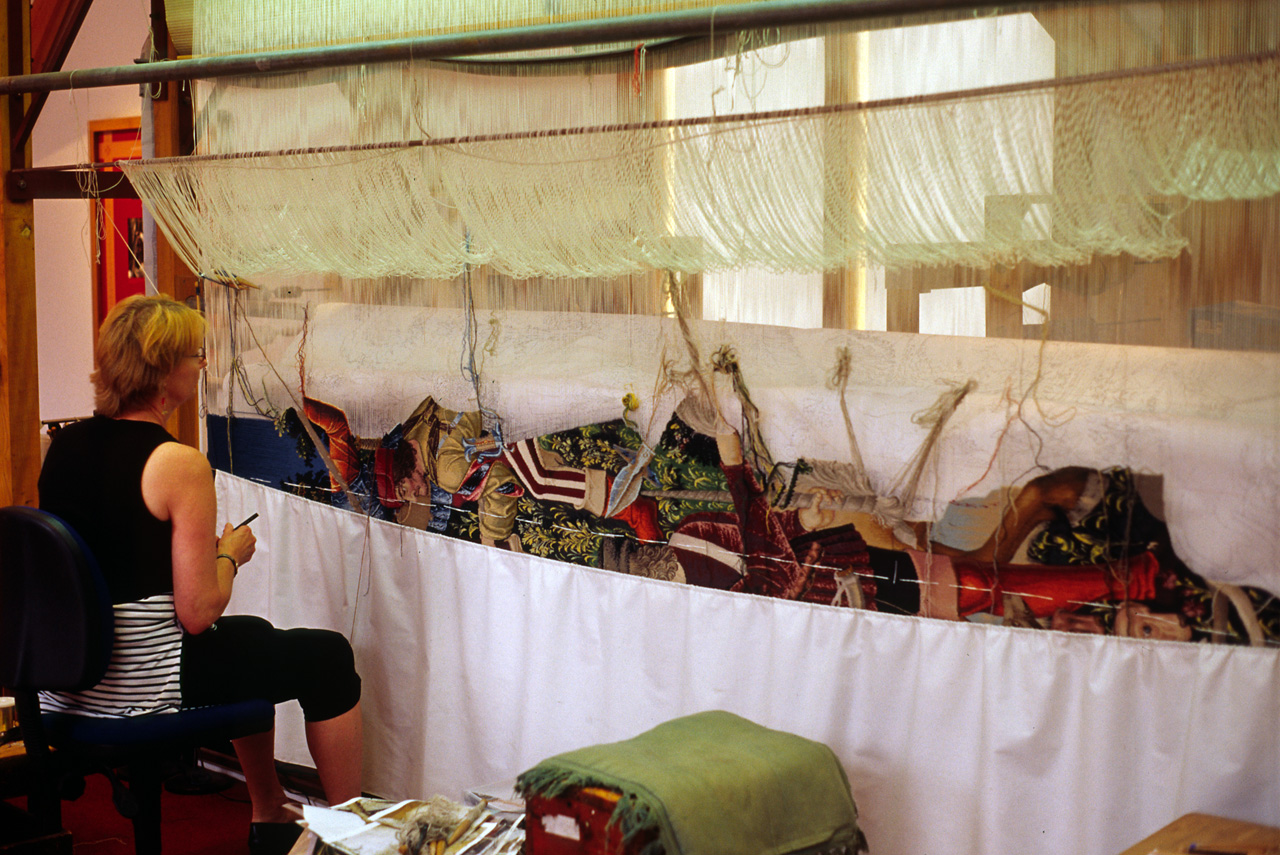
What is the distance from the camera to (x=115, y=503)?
1.98 m

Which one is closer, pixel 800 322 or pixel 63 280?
pixel 800 322

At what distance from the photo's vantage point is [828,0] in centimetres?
173

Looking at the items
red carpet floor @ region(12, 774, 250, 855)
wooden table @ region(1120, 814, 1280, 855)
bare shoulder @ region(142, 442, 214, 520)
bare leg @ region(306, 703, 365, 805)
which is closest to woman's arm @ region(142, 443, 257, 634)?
bare shoulder @ region(142, 442, 214, 520)

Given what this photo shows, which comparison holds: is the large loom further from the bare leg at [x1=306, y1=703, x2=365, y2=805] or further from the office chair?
the office chair

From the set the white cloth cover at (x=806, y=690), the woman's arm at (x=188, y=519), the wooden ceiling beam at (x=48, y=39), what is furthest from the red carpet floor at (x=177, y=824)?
the wooden ceiling beam at (x=48, y=39)

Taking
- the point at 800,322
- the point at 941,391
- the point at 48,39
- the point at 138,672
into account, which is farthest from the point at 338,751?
the point at 48,39

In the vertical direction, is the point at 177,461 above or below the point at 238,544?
above

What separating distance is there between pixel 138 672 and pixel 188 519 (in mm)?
288

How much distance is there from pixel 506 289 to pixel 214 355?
39.6 inches

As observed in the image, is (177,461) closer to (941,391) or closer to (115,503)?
(115,503)

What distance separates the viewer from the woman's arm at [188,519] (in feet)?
6.54

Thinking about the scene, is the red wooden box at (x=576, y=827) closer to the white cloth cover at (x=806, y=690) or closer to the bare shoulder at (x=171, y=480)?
the white cloth cover at (x=806, y=690)

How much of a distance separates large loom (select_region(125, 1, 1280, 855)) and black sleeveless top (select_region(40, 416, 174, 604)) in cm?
68

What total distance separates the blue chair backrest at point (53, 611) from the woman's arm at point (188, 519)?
0.14 meters
